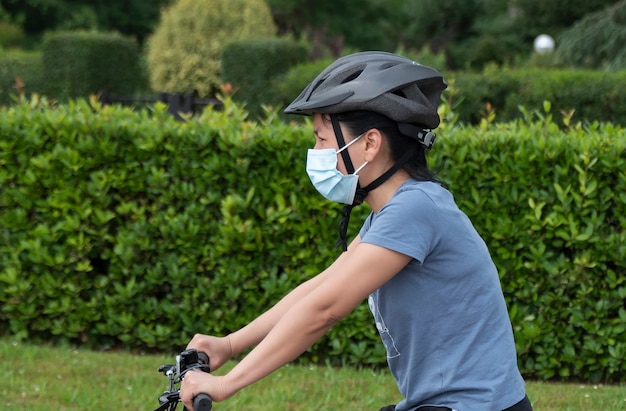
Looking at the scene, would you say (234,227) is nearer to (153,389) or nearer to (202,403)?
(153,389)

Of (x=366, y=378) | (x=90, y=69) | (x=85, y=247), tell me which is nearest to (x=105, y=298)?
(x=85, y=247)

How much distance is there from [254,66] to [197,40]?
4727mm

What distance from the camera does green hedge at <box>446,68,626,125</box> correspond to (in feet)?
39.1

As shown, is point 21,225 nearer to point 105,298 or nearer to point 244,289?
point 105,298

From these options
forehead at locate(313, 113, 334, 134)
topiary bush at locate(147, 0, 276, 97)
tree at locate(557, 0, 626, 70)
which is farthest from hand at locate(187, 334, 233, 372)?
tree at locate(557, 0, 626, 70)

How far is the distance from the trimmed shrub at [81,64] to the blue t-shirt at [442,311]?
15.3 metres

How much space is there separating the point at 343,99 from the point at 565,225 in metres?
3.50

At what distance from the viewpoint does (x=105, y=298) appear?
20.9 feet

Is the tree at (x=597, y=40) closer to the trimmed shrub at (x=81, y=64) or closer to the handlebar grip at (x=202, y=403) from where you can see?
the trimmed shrub at (x=81, y=64)

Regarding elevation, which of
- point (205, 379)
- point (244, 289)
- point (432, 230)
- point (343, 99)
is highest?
point (343, 99)

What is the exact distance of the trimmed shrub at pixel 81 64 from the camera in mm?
17141

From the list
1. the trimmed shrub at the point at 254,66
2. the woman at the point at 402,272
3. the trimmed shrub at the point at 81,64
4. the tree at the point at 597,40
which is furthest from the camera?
the tree at the point at 597,40

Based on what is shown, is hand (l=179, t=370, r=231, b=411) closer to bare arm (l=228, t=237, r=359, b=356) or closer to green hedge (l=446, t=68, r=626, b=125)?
bare arm (l=228, t=237, r=359, b=356)

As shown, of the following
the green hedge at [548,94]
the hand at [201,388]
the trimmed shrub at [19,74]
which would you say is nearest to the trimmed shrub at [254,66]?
the green hedge at [548,94]
